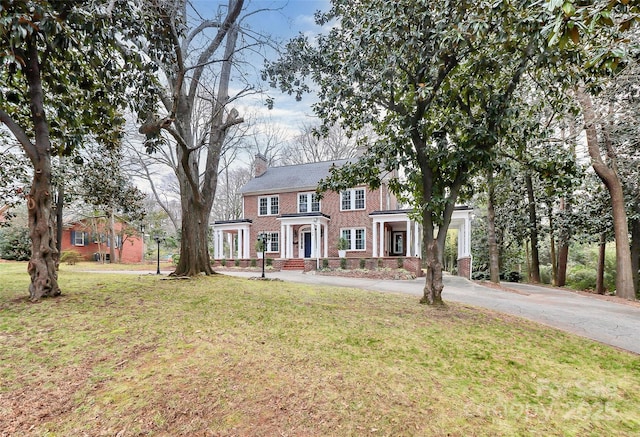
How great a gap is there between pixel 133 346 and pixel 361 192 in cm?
1828

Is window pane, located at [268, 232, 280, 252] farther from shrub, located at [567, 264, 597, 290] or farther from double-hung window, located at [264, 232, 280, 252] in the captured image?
shrub, located at [567, 264, 597, 290]

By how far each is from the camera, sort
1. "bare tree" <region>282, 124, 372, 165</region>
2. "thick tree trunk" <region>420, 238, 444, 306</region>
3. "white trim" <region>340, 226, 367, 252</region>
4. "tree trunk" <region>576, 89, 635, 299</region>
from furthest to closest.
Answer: "bare tree" <region>282, 124, 372, 165</region> → "white trim" <region>340, 226, 367, 252</region> → "tree trunk" <region>576, 89, 635, 299</region> → "thick tree trunk" <region>420, 238, 444, 306</region>

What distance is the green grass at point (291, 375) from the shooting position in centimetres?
237

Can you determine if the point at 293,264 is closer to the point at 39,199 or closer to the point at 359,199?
the point at 359,199

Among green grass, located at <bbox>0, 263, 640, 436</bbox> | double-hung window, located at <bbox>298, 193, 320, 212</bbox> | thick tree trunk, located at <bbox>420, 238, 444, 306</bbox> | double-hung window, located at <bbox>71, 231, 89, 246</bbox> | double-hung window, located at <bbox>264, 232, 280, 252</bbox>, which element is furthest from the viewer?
double-hung window, located at <bbox>71, 231, 89, 246</bbox>

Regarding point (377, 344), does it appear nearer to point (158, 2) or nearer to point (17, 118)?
point (158, 2)

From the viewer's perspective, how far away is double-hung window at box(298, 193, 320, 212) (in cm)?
2170

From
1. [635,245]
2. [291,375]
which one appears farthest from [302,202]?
[291,375]

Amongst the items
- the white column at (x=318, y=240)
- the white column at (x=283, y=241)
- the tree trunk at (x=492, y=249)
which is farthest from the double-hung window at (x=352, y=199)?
the tree trunk at (x=492, y=249)

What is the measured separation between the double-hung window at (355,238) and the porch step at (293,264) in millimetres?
3356

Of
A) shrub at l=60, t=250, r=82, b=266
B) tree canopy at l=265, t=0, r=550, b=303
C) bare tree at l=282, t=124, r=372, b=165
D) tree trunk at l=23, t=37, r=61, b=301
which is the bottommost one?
shrub at l=60, t=250, r=82, b=266

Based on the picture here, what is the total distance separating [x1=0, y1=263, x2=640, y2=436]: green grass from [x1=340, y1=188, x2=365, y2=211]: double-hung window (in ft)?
52.0

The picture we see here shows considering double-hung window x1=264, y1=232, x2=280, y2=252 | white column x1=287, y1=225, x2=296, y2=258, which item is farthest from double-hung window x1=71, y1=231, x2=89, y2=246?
white column x1=287, y1=225, x2=296, y2=258

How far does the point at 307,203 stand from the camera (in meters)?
21.9
